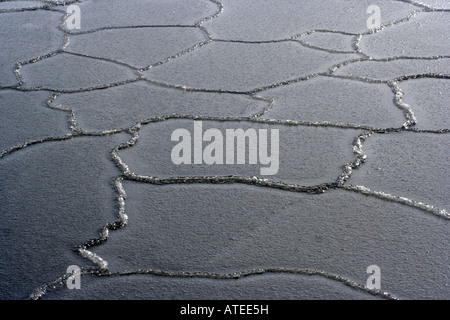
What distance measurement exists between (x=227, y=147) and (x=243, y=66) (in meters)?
0.80

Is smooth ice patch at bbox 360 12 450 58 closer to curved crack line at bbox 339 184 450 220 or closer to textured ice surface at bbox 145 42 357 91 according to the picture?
textured ice surface at bbox 145 42 357 91

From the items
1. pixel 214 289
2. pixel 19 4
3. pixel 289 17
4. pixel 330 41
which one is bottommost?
pixel 214 289

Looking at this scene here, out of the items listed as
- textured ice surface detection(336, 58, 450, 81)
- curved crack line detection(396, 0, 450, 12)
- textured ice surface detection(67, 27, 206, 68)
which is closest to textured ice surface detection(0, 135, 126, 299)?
textured ice surface detection(67, 27, 206, 68)

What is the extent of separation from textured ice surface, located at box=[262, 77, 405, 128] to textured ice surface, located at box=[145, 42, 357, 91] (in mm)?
128

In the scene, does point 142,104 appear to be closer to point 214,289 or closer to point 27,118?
point 27,118

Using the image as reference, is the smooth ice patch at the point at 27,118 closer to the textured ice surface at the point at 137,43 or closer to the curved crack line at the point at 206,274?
the textured ice surface at the point at 137,43

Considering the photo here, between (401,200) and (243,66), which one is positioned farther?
(243,66)

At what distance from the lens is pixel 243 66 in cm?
300

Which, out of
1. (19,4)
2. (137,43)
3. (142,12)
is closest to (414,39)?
(137,43)
